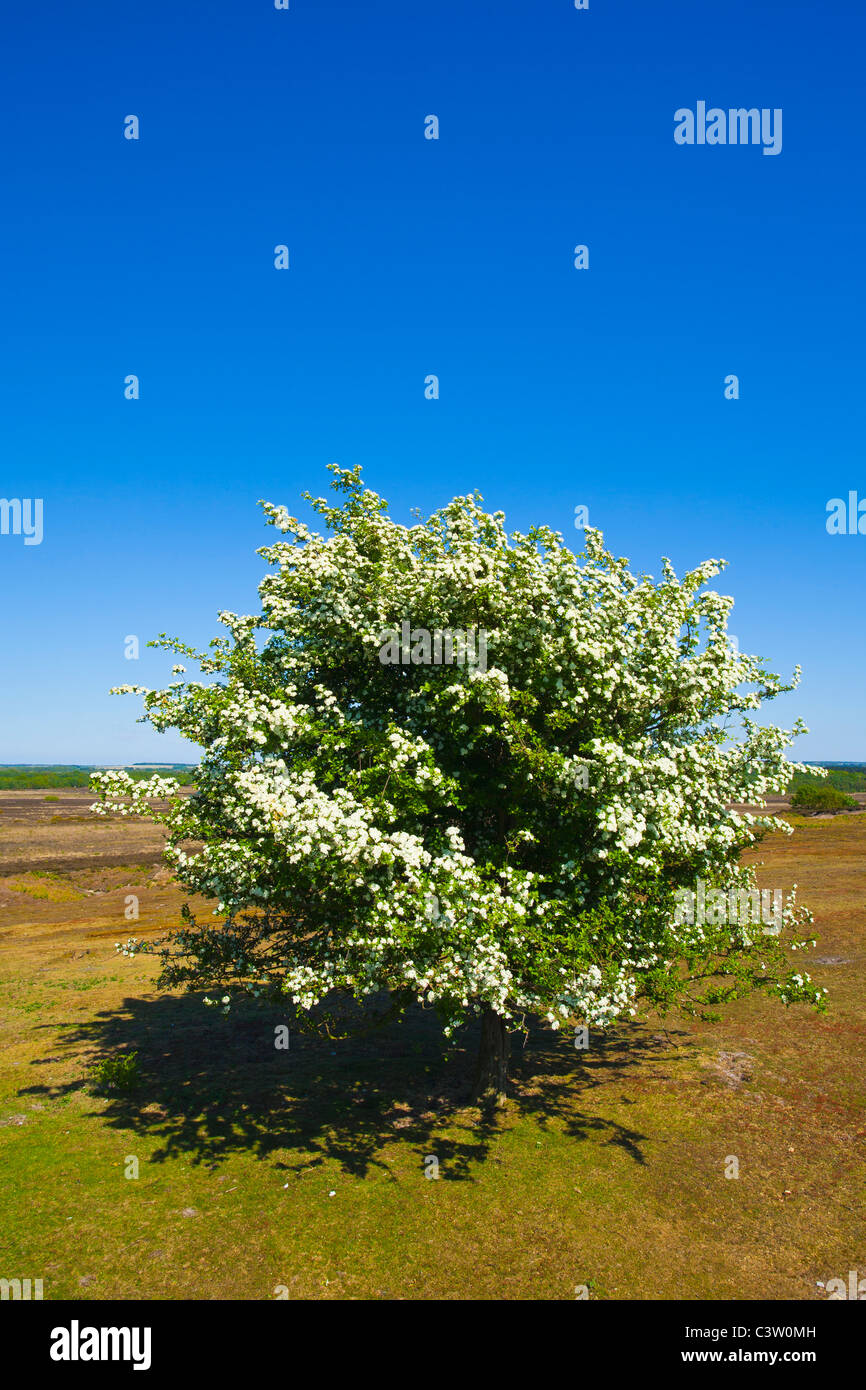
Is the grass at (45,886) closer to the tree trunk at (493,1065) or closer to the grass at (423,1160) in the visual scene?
the grass at (423,1160)

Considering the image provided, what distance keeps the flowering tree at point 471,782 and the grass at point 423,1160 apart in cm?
357

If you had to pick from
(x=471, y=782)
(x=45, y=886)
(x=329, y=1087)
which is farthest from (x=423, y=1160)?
(x=45, y=886)

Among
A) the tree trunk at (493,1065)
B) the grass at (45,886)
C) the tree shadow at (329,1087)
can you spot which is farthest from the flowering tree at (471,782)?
the grass at (45,886)

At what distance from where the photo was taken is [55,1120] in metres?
19.0

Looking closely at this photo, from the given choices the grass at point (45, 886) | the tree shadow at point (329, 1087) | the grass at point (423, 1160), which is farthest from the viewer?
the grass at point (45, 886)

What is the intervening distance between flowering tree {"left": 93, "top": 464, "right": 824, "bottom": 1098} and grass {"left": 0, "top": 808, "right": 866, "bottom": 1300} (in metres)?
3.57

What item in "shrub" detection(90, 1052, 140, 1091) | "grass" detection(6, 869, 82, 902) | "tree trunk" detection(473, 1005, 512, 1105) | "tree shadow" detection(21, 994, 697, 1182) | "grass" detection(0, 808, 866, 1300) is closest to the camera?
"grass" detection(0, 808, 866, 1300)

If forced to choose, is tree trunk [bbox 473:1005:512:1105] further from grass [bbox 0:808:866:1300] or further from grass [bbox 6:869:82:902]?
grass [bbox 6:869:82:902]

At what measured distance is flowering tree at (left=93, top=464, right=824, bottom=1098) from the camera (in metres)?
13.5


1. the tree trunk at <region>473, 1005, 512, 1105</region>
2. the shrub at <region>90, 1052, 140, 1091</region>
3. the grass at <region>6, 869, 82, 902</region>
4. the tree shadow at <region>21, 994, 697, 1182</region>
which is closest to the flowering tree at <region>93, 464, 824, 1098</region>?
the tree trunk at <region>473, 1005, 512, 1105</region>

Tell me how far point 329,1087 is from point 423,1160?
16.3ft

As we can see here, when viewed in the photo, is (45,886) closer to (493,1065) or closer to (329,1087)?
(329,1087)

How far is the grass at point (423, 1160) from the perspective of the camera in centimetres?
1270

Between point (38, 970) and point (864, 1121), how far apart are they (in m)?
33.2
